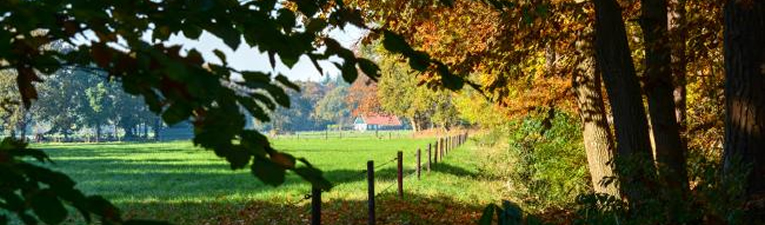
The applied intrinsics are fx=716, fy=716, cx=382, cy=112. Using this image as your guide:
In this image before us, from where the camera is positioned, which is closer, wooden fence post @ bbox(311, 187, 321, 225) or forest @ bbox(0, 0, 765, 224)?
forest @ bbox(0, 0, 765, 224)

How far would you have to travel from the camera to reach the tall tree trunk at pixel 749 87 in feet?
19.8

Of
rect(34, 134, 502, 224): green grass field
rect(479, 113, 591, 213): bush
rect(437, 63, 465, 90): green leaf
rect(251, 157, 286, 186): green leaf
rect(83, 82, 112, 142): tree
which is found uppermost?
rect(83, 82, 112, 142): tree

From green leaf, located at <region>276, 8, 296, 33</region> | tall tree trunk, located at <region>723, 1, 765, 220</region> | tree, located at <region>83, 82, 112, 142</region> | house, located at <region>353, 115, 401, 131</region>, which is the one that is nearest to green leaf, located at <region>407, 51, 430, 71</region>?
green leaf, located at <region>276, 8, 296, 33</region>

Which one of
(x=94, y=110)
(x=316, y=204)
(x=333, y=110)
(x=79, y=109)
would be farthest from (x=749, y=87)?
(x=333, y=110)

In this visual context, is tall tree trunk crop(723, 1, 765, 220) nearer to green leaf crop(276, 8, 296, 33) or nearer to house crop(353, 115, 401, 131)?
green leaf crop(276, 8, 296, 33)

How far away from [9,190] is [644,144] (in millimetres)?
7143

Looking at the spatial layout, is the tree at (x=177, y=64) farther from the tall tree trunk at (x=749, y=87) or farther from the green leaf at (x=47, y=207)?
the tall tree trunk at (x=749, y=87)

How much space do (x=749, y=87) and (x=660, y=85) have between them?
1924 mm

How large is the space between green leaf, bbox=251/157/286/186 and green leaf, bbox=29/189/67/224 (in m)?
0.46

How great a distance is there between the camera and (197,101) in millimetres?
1745

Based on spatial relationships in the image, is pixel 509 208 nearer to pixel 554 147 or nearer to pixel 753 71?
pixel 753 71

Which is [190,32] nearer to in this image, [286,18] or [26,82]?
[286,18]

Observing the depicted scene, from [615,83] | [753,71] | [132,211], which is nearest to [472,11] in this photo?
[615,83]

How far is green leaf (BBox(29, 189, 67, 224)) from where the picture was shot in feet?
5.44
